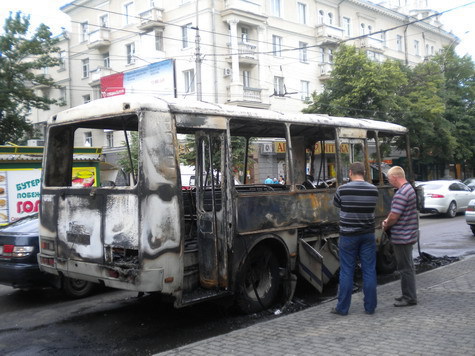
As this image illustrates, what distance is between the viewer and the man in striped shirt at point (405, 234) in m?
5.99

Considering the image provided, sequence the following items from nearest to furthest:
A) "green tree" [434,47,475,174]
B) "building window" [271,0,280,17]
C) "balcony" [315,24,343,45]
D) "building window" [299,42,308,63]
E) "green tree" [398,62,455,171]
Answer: "green tree" [398,62,455,171], "building window" [271,0,280,17], "green tree" [434,47,475,174], "building window" [299,42,308,63], "balcony" [315,24,343,45]

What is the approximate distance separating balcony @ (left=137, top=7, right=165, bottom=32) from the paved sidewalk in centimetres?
2867

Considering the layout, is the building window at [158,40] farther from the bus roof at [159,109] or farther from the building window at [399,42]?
the bus roof at [159,109]

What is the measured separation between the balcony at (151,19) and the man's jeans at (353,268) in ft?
93.1

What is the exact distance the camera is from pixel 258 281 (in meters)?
6.71

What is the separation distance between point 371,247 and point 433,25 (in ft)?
162

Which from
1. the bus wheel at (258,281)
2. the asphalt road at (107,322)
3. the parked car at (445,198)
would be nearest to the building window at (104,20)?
the parked car at (445,198)

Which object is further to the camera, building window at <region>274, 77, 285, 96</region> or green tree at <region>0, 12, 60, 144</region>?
building window at <region>274, 77, 285, 96</region>

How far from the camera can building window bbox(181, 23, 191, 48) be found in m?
30.9

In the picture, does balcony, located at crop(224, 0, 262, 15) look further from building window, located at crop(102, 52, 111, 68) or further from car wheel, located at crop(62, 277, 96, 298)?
car wheel, located at crop(62, 277, 96, 298)

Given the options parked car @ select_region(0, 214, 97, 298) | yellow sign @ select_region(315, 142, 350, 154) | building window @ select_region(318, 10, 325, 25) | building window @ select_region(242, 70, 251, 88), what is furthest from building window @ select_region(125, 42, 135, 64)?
parked car @ select_region(0, 214, 97, 298)

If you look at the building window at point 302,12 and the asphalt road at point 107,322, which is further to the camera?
the building window at point 302,12

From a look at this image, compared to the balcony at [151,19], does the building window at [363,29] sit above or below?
above

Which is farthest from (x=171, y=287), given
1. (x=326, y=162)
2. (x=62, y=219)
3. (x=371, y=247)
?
(x=326, y=162)
